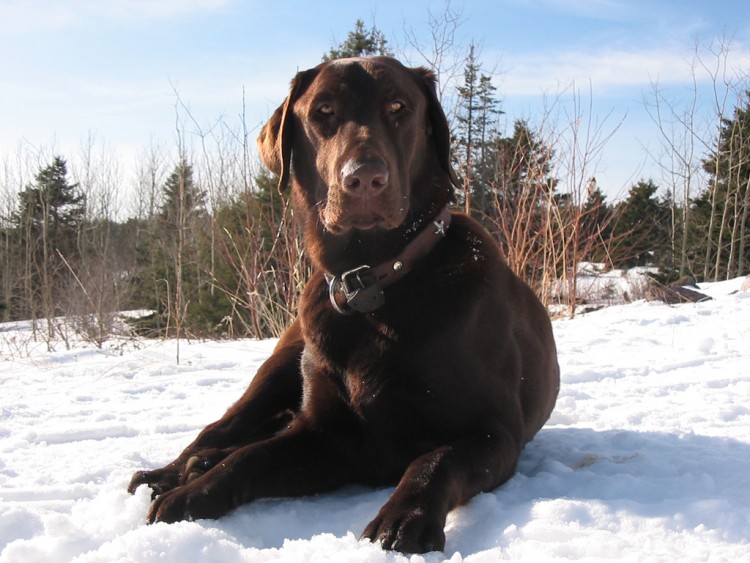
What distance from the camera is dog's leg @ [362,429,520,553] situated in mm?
1572

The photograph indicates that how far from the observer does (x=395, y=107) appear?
2.54 m

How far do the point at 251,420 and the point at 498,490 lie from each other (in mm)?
1114

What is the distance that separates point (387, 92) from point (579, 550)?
176 cm

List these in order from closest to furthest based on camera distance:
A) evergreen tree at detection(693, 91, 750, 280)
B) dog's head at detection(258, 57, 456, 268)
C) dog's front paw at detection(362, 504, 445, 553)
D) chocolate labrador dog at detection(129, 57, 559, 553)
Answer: dog's front paw at detection(362, 504, 445, 553) → chocolate labrador dog at detection(129, 57, 559, 553) → dog's head at detection(258, 57, 456, 268) → evergreen tree at detection(693, 91, 750, 280)

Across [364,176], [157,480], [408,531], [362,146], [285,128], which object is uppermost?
[285,128]

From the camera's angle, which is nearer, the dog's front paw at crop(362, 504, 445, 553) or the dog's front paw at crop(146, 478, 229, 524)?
the dog's front paw at crop(362, 504, 445, 553)

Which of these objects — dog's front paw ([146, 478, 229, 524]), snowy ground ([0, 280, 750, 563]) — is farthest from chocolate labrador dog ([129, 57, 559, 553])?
snowy ground ([0, 280, 750, 563])

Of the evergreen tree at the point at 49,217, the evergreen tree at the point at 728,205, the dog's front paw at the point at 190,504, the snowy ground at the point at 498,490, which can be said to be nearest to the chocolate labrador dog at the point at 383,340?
Answer: the dog's front paw at the point at 190,504

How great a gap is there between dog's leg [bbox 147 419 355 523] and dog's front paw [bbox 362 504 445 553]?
1.81ft

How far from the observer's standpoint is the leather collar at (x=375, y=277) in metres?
2.31

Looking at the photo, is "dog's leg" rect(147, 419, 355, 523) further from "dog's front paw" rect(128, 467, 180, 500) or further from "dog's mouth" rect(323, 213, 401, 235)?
"dog's mouth" rect(323, 213, 401, 235)

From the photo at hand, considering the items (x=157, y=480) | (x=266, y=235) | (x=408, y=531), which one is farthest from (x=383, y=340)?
(x=266, y=235)

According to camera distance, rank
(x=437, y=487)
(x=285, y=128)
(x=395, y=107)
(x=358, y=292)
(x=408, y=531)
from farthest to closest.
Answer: (x=285, y=128)
(x=395, y=107)
(x=358, y=292)
(x=437, y=487)
(x=408, y=531)

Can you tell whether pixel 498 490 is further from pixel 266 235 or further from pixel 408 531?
pixel 266 235
